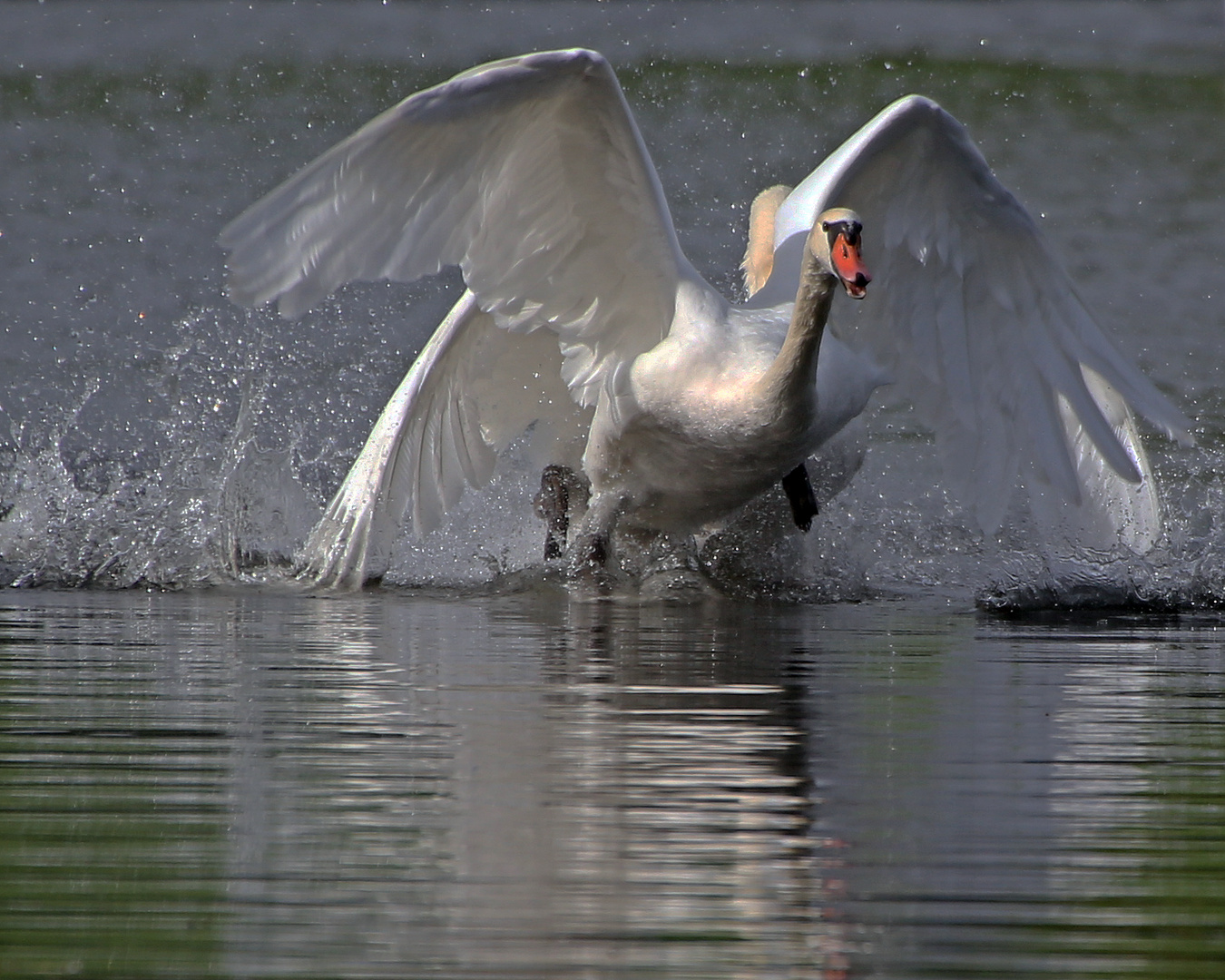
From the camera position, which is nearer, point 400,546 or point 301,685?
point 301,685

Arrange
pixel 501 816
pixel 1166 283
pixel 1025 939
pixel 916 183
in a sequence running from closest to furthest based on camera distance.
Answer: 1. pixel 1025 939
2. pixel 501 816
3. pixel 916 183
4. pixel 1166 283

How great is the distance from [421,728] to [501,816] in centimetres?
90

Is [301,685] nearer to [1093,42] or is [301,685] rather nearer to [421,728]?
[421,728]

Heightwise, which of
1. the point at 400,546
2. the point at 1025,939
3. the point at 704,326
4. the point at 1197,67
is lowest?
the point at 1025,939

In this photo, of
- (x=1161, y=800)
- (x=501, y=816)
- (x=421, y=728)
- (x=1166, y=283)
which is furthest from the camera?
(x=1166, y=283)

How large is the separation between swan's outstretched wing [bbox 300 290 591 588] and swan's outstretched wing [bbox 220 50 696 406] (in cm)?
108

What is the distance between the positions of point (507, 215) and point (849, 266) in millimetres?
1454

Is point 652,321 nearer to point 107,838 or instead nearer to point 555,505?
point 555,505

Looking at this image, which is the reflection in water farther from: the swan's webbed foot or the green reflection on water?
the swan's webbed foot

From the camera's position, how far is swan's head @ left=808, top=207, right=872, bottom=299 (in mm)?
6211

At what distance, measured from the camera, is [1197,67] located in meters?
25.8

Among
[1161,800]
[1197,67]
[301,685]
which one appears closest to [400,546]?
[301,685]

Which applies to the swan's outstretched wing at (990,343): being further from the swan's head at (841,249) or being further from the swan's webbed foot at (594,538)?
the swan's head at (841,249)

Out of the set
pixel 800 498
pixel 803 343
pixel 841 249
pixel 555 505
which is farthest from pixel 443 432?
pixel 841 249
